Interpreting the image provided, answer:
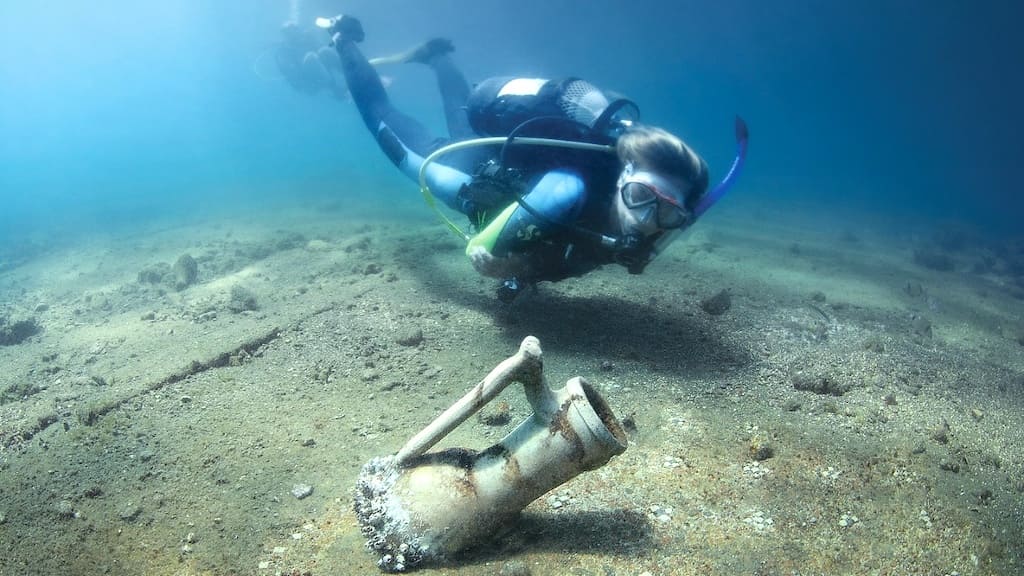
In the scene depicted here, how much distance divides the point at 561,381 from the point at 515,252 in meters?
1.30

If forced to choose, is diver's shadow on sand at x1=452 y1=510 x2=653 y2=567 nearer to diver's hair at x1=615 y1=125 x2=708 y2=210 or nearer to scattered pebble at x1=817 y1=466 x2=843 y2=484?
scattered pebble at x1=817 y1=466 x2=843 y2=484

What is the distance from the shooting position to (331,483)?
2951mm

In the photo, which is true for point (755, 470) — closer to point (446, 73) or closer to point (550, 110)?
point (550, 110)

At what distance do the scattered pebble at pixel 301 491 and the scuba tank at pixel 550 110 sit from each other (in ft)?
10.6

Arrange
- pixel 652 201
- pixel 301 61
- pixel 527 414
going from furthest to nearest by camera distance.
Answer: pixel 301 61, pixel 652 201, pixel 527 414

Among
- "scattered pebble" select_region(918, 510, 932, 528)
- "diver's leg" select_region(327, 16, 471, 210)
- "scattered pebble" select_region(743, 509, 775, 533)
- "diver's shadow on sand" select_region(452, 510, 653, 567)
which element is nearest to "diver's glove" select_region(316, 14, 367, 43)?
"diver's leg" select_region(327, 16, 471, 210)

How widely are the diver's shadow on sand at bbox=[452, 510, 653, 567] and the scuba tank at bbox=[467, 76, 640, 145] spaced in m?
3.19

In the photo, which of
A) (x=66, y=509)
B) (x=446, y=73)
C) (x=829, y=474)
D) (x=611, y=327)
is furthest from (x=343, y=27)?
(x=829, y=474)

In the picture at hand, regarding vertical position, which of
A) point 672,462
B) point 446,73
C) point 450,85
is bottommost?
point 672,462

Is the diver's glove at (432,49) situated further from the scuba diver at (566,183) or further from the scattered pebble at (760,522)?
the scattered pebble at (760,522)

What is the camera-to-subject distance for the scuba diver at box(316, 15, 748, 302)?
13.2 ft

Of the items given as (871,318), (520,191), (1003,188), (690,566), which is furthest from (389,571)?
(1003,188)

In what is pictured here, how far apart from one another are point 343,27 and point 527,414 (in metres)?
8.30

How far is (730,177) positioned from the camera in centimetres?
412
